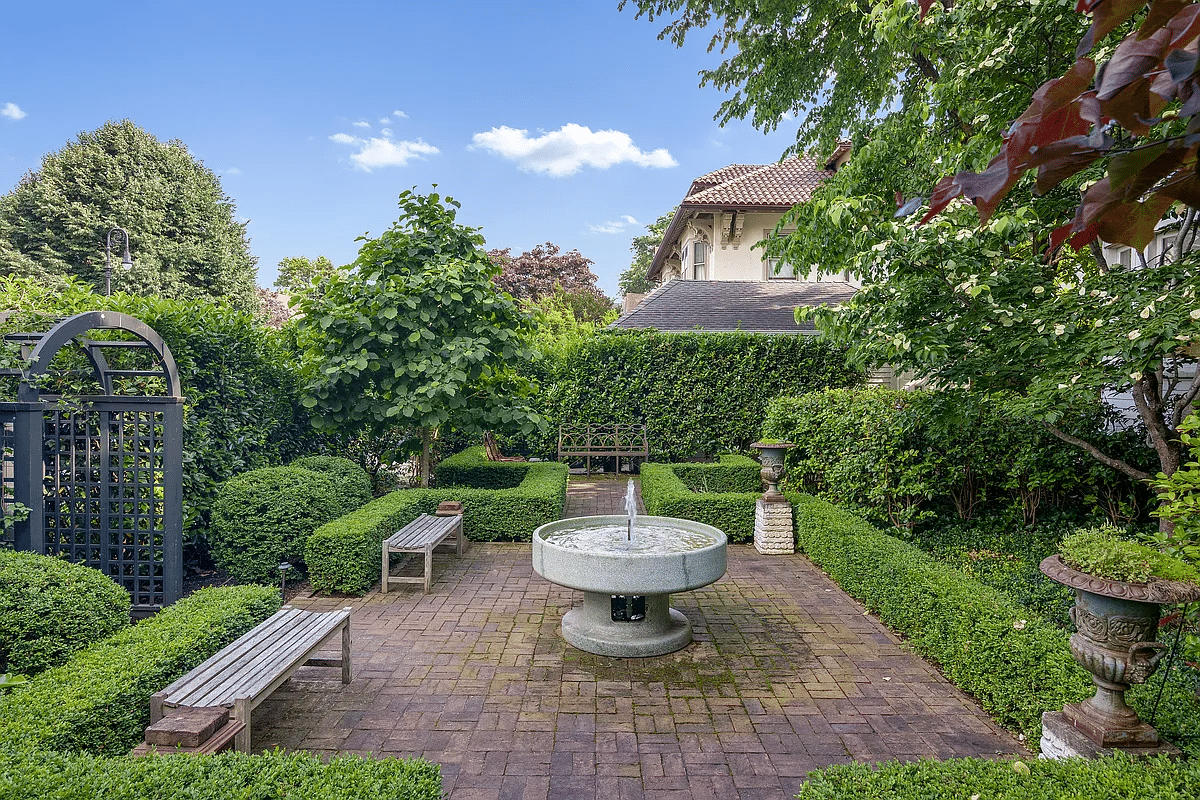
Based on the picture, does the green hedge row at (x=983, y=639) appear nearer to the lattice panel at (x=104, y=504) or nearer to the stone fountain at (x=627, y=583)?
the stone fountain at (x=627, y=583)

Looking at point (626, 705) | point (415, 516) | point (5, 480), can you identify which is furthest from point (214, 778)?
point (415, 516)

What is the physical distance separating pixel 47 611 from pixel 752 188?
2158cm

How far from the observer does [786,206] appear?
2073 centimetres

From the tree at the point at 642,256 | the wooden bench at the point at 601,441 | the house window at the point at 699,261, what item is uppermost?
the tree at the point at 642,256

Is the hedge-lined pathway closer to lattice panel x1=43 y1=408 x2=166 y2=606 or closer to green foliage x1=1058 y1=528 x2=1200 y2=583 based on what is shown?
green foliage x1=1058 y1=528 x2=1200 y2=583

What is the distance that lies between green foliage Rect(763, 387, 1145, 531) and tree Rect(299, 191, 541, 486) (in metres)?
4.73

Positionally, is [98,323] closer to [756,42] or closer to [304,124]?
[756,42]

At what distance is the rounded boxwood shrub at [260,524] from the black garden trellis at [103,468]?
0.66 m

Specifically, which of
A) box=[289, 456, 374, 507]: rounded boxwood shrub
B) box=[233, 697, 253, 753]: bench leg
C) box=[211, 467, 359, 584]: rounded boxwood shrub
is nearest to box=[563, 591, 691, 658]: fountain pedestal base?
box=[233, 697, 253, 753]: bench leg

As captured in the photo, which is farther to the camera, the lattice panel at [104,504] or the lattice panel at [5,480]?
the lattice panel at [104,504]

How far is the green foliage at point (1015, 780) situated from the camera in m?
2.67

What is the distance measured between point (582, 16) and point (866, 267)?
11.0m

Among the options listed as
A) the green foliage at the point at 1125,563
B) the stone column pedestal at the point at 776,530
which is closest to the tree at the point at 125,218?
the stone column pedestal at the point at 776,530

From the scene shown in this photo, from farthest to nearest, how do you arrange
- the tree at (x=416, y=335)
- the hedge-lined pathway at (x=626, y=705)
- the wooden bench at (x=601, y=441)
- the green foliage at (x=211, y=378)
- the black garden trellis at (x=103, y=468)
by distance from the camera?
the wooden bench at (x=601, y=441) → the tree at (x=416, y=335) → the green foliage at (x=211, y=378) → the black garden trellis at (x=103, y=468) → the hedge-lined pathway at (x=626, y=705)
